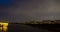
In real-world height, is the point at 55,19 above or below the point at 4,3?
below

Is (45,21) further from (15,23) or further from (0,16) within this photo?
(0,16)

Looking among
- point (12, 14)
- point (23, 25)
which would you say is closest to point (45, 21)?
point (23, 25)

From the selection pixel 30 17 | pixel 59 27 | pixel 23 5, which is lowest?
pixel 59 27

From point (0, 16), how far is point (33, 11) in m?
0.65

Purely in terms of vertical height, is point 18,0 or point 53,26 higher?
point 18,0

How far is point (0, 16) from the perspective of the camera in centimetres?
264

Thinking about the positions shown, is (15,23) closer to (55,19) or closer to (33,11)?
(33,11)

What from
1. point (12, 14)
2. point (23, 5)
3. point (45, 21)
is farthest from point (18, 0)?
point (45, 21)

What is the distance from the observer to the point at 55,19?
2.59 m

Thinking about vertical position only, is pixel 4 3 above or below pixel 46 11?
above

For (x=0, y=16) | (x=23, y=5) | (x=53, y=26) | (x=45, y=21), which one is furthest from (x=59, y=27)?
(x=0, y=16)

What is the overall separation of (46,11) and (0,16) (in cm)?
90

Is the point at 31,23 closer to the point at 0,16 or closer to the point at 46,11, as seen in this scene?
the point at 46,11

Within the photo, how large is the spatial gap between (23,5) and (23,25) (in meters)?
0.39
